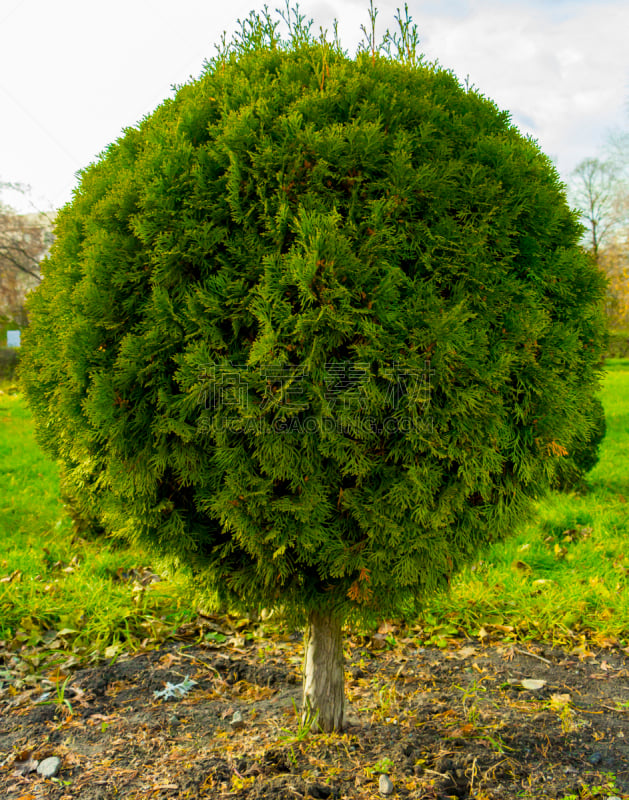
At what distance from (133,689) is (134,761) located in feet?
2.59

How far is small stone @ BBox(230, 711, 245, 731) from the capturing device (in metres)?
3.48

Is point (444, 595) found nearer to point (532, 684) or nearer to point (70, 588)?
point (532, 684)

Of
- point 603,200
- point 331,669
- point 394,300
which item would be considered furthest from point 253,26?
point 603,200

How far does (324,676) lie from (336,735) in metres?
0.34

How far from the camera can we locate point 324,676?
3291 mm

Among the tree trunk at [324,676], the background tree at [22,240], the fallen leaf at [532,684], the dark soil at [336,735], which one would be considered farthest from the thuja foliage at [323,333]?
the background tree at [22,240]

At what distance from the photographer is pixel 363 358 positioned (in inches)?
91.0

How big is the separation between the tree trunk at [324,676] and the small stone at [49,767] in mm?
1331

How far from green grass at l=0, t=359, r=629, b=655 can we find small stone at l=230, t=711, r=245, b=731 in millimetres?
757

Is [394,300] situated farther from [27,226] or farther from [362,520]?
[27,226]

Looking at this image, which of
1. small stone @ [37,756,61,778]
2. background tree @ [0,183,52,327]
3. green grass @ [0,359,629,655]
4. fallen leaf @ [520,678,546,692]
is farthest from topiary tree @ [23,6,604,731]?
background tree @ [0,183,52,327]

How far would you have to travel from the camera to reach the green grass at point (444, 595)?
4648mm

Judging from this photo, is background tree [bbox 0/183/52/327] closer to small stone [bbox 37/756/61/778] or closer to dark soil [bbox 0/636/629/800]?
dark soil [bbox 0/636/629/800]

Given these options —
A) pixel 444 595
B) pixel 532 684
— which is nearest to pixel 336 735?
pixel 532 684
